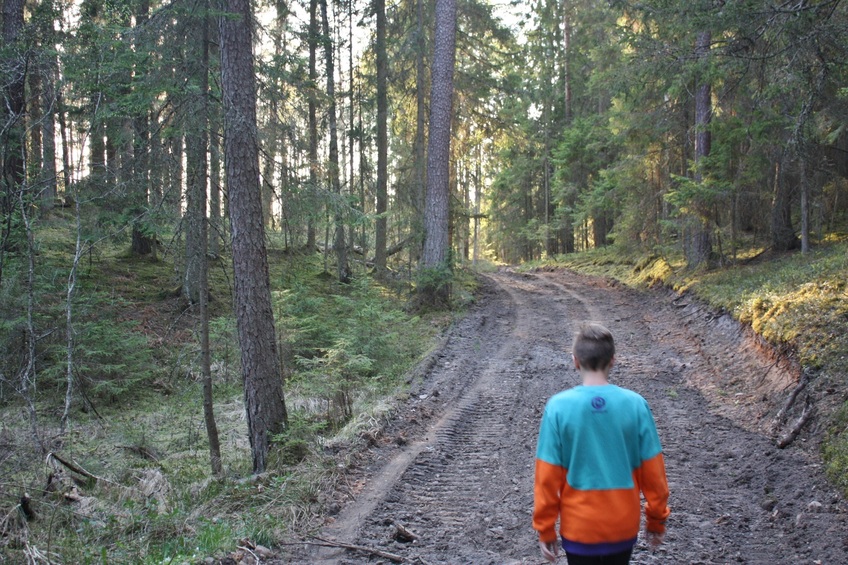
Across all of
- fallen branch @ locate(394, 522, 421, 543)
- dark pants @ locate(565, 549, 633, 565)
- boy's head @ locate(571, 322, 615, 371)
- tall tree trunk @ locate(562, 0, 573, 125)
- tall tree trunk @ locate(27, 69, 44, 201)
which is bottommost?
fallen branch @ locate(394, 522, 421, 543)

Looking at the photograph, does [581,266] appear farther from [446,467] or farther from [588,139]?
[446,467]

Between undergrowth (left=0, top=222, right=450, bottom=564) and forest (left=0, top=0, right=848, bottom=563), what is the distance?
0.16 ft

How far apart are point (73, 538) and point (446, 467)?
376 cm

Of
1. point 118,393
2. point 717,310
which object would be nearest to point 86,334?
point 118,393

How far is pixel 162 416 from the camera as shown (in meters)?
10.9

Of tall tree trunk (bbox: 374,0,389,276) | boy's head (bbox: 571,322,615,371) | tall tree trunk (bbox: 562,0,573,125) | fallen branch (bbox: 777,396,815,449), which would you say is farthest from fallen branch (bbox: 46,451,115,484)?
tall tree trunk (bbox: 562,0,573,125)

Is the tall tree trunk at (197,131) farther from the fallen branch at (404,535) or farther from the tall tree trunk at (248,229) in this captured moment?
the fallen branch at (404,535)

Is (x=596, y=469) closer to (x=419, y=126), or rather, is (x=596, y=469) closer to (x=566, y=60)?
(x=419, y=126)

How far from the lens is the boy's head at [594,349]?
2844 mm

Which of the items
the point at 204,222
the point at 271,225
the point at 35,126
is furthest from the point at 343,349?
the point at 35,126

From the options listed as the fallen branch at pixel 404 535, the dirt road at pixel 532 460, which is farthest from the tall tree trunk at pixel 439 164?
the fallen branch at pixel 404 535

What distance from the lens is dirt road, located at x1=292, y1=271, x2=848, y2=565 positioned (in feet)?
15.6

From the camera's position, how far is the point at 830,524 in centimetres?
476

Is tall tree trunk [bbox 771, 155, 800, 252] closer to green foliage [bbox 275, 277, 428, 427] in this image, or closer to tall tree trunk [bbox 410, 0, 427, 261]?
green foliage [bbox 275, 277, 428, 427]
